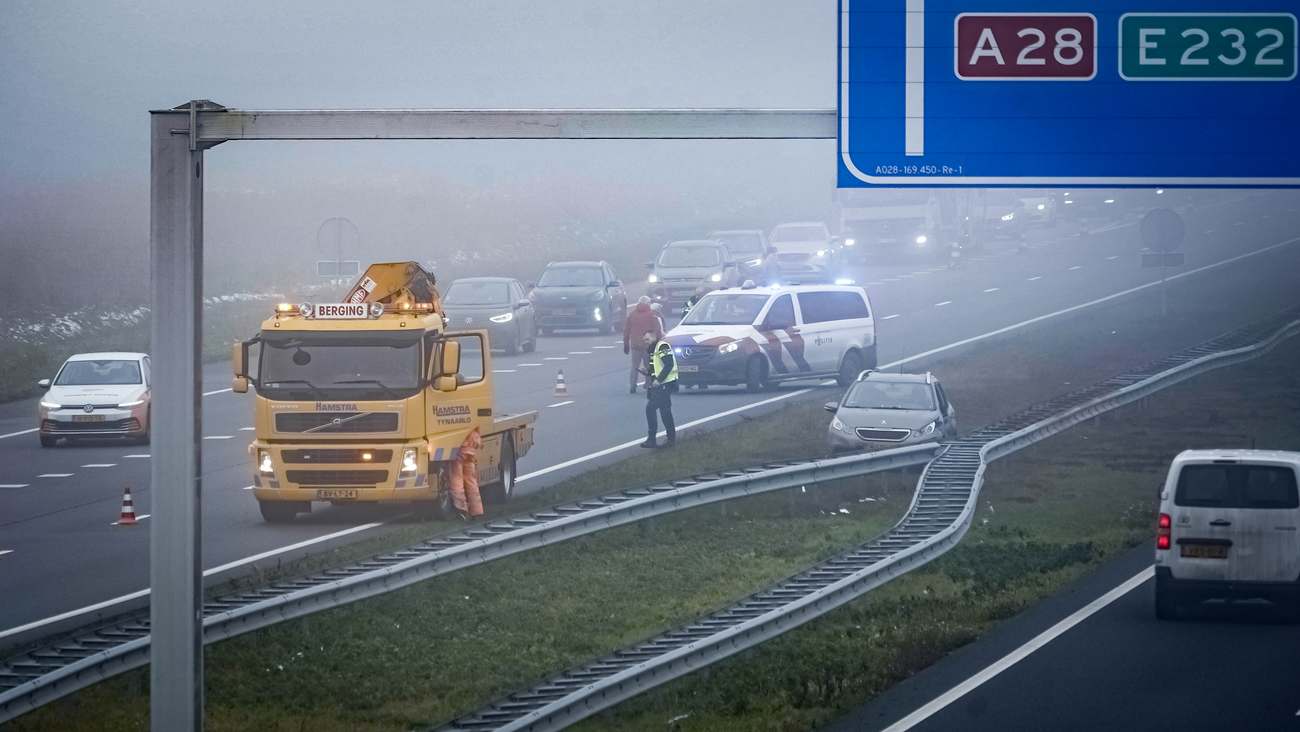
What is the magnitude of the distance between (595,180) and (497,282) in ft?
201

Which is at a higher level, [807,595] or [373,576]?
[373,576]

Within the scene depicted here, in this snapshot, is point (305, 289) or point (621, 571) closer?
point (621, 571)

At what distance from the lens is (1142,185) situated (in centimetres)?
1188

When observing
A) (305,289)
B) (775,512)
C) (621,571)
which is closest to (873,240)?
(305,289)

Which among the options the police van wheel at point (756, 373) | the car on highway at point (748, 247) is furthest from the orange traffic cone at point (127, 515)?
the car on highway at point (748, 247)

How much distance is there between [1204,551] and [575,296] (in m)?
31.4

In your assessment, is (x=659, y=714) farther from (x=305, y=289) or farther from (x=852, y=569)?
(x=305, y=289)

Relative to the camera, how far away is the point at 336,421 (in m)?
21.6

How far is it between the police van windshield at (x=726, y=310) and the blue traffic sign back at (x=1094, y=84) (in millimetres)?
24810

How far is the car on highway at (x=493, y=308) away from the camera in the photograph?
1652 inches

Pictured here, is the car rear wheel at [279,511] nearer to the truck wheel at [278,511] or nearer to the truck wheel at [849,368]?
the truck wheel at [278,511]

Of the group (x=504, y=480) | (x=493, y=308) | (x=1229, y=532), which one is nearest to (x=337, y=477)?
(x=504, y=480)

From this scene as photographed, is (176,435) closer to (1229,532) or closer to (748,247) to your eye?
(1229,532)

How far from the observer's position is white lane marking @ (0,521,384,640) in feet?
56.0
